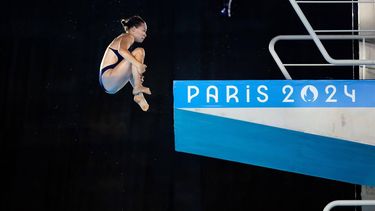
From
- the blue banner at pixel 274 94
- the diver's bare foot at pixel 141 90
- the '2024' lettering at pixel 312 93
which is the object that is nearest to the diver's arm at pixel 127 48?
the diver's bare foot at pixel 141 90

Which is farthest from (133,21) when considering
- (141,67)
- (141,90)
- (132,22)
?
(141,90)

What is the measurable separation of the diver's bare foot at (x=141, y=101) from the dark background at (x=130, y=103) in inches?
1.4

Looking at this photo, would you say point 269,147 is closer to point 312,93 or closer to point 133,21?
point 312,93

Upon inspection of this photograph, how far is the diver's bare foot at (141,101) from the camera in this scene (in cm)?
277

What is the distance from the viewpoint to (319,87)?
1.80m

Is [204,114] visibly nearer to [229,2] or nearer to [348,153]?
[348,153]

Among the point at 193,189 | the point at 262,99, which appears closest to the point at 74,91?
the point at 193,189

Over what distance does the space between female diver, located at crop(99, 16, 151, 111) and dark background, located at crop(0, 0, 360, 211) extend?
0.05 m

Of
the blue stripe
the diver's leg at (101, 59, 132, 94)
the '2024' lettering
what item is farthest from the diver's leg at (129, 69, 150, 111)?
the '2024' lettering

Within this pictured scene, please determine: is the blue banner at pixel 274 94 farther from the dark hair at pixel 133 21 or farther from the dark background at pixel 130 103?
the dark hair at pixel 133 21

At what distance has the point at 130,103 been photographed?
279 centimetres

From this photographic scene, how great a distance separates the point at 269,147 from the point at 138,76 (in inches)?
50.4

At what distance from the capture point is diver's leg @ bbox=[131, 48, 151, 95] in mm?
2793

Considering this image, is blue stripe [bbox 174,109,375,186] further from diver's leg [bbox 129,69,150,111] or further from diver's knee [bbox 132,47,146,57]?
diver's knee [bbox 132,47,146,57]
